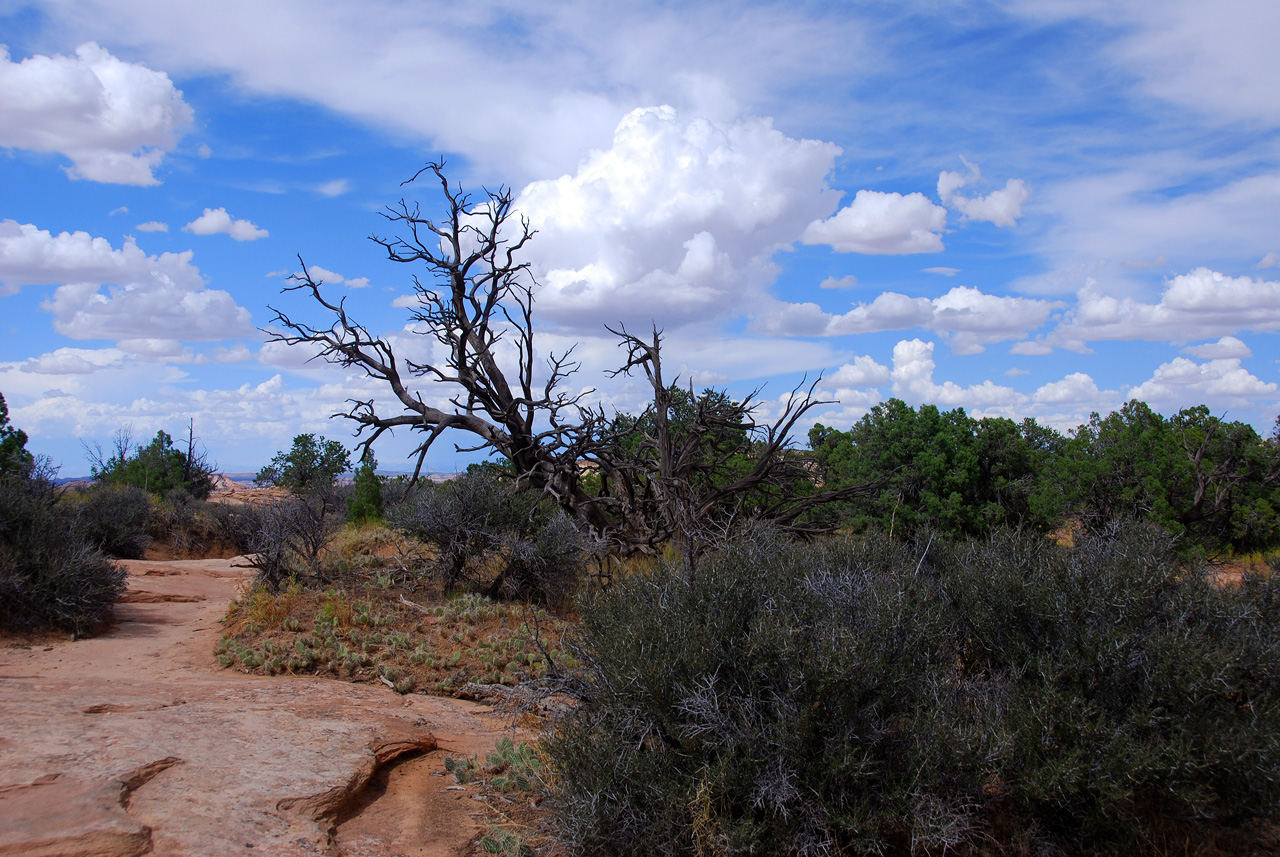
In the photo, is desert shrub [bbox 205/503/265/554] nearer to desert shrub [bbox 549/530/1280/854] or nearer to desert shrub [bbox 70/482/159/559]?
desert shrub [bbox 70/482/159/559]

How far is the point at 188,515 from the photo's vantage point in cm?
2197

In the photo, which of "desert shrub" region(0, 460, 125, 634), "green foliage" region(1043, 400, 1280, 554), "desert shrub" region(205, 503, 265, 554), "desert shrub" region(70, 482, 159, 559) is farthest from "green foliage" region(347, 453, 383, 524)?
"green foliage" region(1043, 400, 1280, 554)

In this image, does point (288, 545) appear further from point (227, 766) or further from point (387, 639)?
point (227, 766)

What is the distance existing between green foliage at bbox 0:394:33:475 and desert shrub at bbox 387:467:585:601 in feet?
36.6

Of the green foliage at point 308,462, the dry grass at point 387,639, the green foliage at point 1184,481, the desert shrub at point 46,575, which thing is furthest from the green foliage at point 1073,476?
the green foliage at point 308,462

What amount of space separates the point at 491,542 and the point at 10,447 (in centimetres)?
1473

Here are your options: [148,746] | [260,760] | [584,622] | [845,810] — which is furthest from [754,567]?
[148,746]

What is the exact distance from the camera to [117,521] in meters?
17.6

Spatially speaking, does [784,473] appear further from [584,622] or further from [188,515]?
[188,515]

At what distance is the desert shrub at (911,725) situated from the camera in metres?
3.84

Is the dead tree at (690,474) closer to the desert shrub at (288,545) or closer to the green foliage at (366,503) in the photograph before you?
the desert shrub at (288,545)

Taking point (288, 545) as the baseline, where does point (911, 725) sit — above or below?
below

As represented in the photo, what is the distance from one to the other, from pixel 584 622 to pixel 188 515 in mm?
20722

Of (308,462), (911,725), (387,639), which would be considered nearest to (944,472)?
(387,639)
